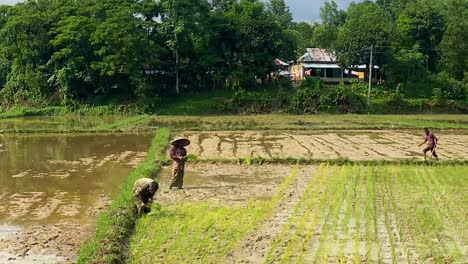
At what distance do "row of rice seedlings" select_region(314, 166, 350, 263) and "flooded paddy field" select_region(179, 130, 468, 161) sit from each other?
4088mm

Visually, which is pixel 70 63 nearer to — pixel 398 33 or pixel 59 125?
pixel 59 125

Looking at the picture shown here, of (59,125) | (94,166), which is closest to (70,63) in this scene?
(59,125)

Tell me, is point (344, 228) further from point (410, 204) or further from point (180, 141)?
point (180, 141)

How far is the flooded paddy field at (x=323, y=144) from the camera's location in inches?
651

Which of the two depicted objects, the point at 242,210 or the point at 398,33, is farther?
the point at 398,33

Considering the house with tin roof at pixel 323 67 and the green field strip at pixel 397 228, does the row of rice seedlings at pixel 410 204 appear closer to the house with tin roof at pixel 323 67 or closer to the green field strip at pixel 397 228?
the green field strip at pixel 397 228

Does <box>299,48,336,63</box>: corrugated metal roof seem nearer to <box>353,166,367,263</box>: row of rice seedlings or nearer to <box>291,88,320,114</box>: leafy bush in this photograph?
<box>291,88,320,114</box>: leafy bush

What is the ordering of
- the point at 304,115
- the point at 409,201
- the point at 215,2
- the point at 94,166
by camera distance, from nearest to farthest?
the point at 409,201, the point at 94,166, the point at 304,115, the point at 215,2

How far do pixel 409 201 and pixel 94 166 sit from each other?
9028mm

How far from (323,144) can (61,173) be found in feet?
33.0

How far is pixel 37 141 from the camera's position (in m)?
20.8

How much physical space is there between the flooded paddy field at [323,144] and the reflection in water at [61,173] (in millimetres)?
2742

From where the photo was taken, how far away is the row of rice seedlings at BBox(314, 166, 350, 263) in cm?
670

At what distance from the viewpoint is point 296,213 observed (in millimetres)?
8945
